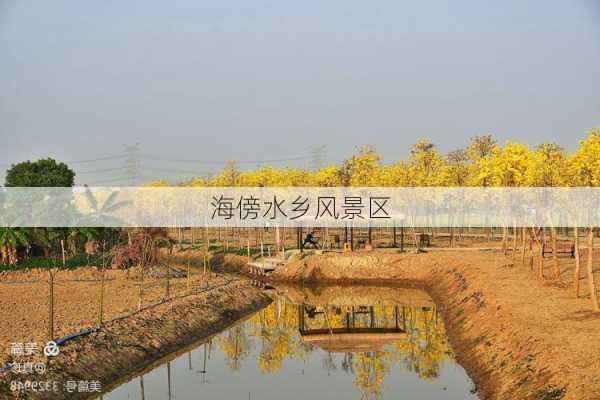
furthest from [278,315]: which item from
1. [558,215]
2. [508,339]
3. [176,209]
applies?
[176,209]

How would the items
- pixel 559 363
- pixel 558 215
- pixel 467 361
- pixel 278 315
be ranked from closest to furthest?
pixel 559 363 → pixel 467 361 → pixel 278 315 → pixel 558 215

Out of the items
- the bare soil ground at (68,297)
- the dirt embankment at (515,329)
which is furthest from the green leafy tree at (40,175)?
the dirt embankment at (515,329)

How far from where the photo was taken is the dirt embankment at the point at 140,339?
18.4 meters

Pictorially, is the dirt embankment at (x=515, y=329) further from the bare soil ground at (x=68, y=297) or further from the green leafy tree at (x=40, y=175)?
the green leafy tree at (x=40, y=175)

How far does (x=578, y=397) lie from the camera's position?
13.1m

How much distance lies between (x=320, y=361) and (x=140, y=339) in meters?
6.57

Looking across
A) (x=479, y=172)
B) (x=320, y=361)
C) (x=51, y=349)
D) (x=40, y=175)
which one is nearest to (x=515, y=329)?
(x=320, y=361)

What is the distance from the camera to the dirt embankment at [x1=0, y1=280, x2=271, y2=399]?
18406 millimetres

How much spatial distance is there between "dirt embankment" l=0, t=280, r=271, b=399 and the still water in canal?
21.3 inches

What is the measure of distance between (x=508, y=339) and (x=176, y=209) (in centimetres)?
7286

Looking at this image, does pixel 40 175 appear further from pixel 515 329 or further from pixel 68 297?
pixel 515 329

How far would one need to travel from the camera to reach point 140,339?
23516 mm

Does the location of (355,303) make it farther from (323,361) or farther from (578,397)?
(578,397)

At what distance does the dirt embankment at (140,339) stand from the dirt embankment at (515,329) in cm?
1022
